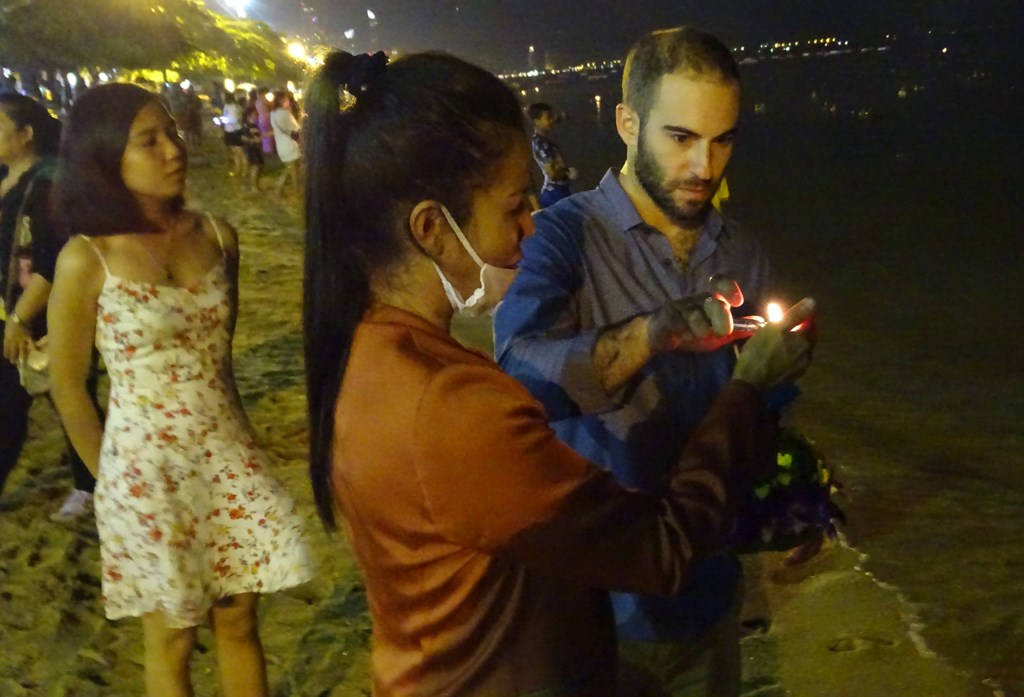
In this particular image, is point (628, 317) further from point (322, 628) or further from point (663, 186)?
point (322, 628)

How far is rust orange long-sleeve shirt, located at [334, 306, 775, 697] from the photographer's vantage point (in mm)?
1147

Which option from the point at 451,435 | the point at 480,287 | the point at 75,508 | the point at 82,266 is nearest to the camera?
the point at 451,435

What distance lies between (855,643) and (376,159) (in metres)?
3.10

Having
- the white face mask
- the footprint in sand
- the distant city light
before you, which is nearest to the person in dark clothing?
the white face mask

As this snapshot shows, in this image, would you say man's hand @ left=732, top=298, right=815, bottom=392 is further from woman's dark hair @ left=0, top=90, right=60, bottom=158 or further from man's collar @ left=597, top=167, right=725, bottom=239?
woman's dark hair @ left=0, top=90, right=60, bottom=158

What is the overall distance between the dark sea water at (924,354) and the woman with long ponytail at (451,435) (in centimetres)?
97

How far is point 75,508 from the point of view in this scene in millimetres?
4438

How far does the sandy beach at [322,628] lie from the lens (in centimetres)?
327

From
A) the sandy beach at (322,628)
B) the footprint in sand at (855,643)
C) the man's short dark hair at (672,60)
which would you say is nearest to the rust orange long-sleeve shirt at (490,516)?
the man's short dark hair at (672,60)

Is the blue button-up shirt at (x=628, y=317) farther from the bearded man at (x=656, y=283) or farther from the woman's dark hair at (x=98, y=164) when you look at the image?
the woman's dark hair at (x=98, y=164)

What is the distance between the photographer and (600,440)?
6.32 feet

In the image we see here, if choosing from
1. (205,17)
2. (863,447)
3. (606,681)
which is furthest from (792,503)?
(205,17)

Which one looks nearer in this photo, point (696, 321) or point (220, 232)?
point (696, 321)

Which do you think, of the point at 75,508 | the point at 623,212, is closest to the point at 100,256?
the point at 623,212
